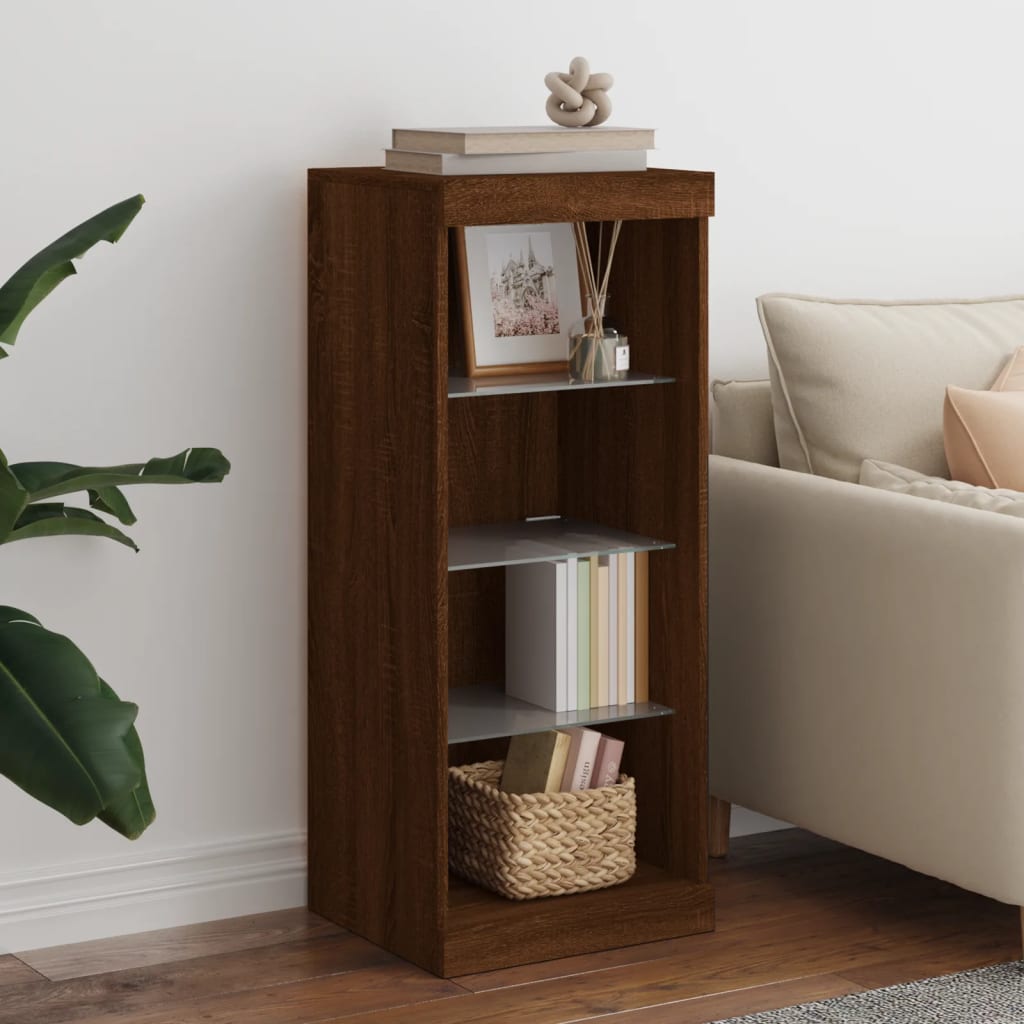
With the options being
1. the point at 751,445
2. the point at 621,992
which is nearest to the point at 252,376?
the point at 751,445

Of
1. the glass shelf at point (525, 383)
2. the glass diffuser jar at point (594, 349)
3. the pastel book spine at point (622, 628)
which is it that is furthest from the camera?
the pastel book spine at point (622, 628)

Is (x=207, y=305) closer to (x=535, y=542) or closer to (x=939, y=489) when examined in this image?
(x=535, y=542)

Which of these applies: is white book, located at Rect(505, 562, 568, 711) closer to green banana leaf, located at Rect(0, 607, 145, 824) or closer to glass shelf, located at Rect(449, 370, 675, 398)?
glass shelf, located at Rect(449, 370, 675, 398)

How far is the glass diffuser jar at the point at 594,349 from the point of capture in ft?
9.16

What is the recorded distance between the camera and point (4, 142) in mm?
2682

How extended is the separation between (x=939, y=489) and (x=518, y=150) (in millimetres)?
846

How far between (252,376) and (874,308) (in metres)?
1.10

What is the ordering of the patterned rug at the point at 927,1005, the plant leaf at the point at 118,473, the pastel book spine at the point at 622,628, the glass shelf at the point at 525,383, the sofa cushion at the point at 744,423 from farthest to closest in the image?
the sofa cushion at the point at 744,423 → the pastel book spine at the point at 622,628 → the glass shelf at the point at 525,383 → the patterned rug at the point at 927,1005 → the plant leaf at the point at 118,473

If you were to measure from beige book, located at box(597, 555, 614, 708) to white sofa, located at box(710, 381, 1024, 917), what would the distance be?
1.00 ft

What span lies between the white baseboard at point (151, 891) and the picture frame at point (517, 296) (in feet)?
2.89

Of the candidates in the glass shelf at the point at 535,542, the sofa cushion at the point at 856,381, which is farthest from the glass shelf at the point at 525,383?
→ the sofa cushion at the point at 856,381

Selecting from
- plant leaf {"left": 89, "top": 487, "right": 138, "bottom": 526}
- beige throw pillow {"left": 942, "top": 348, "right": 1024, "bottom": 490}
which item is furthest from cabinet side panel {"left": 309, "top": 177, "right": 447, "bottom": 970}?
beige throw pillow {"left": 942, "top": 348, "right": 1024, "bottom": 490}

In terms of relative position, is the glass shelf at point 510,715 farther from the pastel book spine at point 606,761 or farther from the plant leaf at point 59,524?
the plant leaf at point 59,524

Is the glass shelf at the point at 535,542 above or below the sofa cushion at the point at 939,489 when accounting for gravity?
below
